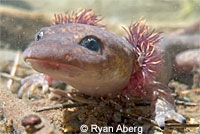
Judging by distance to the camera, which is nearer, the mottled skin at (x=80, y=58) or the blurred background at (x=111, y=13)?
the mottled skin at (x=80, y=58)

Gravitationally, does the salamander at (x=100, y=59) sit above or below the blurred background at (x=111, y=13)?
below

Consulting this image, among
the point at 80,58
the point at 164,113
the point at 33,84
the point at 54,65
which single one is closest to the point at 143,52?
the point at 164,113

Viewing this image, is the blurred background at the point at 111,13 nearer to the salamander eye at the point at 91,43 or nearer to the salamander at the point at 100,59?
the salamander at the point at 100,59

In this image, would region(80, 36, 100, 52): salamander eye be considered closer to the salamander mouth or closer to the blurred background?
the salamander mouth

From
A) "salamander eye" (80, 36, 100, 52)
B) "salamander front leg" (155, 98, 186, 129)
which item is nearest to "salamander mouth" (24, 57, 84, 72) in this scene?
"salamander eye" (80, 36, 100, 52)

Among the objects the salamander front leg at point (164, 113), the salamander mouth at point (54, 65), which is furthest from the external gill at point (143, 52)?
the salamander mouth at point (54, 65)

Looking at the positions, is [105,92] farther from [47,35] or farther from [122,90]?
[47,35]

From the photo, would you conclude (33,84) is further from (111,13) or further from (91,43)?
(111,13)
